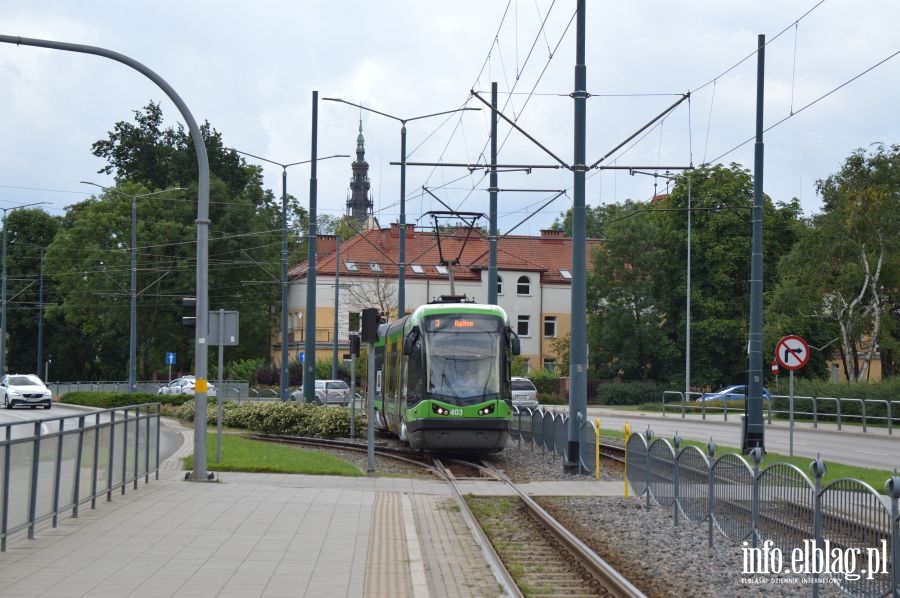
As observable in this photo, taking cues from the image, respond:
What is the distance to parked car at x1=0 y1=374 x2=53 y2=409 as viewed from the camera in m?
54.9

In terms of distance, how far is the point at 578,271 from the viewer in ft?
73.4

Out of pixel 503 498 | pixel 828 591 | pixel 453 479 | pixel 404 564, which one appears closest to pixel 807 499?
pixel 828 591

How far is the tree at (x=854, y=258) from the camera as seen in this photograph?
52594 millimetres

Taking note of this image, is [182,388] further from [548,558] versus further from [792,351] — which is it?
[548,558]

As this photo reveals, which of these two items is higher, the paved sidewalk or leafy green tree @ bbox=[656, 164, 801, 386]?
leafy green tree @ bbox=[656, 164, 801, 386]

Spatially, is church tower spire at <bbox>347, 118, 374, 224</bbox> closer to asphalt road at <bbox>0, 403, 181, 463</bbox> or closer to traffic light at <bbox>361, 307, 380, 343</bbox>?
asphalt road at <bbox>0, 403, 181, 463</bbox>

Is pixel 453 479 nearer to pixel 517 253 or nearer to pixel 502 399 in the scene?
pixel 502 399

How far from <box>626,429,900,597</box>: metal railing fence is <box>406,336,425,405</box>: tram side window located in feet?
32.2

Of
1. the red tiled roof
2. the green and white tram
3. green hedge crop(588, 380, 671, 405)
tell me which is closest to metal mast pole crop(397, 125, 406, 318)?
the green and white tram

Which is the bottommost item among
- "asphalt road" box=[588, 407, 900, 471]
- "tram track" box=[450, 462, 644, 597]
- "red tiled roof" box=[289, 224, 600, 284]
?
"tram track" box=[450, 462, 644, 597]

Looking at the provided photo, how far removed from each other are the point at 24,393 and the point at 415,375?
34.4 metres

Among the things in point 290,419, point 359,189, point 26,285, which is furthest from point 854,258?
point 359,189

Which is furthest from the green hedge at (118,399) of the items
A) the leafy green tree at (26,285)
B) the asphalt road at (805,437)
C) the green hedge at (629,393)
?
the green hedge at (629,393)

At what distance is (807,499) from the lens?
10352 mm
